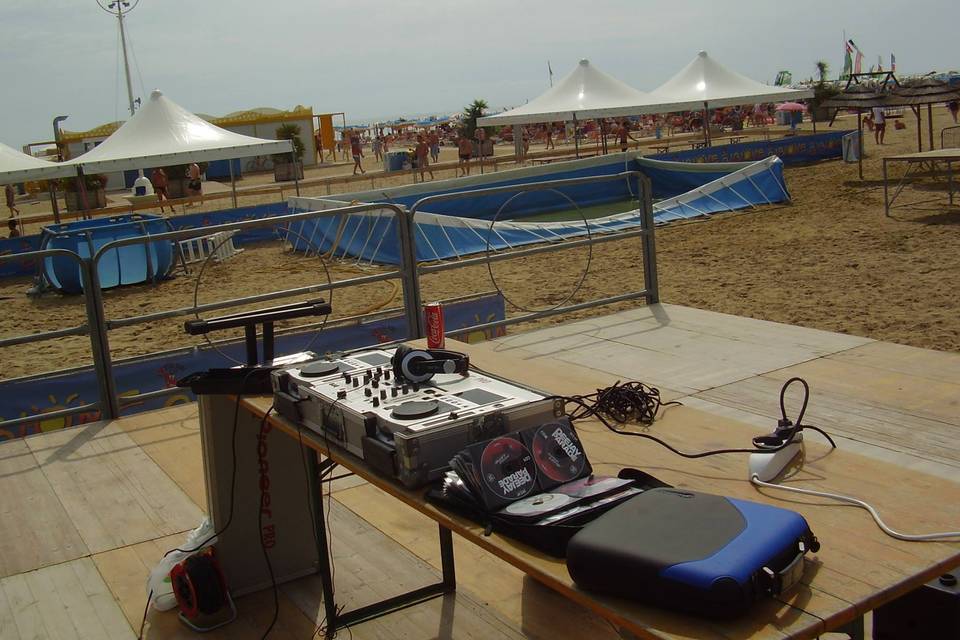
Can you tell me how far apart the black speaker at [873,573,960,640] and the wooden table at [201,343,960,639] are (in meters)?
0.31

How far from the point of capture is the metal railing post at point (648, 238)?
7047 mm

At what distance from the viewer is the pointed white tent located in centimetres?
2350

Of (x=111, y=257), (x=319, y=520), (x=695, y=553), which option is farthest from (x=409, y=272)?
(x=111, y=257)

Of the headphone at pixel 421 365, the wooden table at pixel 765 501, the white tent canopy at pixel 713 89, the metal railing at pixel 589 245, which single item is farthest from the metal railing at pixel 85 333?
the white tent canopy at pixel 713 89

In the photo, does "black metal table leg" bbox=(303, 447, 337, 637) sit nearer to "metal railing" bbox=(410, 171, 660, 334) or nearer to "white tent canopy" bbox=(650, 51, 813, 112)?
"metal railing" bbox=(410, 171, 660, 334)

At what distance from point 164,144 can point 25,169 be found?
2643mm

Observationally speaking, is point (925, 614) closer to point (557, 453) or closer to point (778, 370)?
point (557, 453)

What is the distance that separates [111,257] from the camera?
49.1 ft

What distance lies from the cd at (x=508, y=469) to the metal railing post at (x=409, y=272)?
403 centimetres

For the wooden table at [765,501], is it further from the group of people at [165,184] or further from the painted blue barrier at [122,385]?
the group of people at [165,184]

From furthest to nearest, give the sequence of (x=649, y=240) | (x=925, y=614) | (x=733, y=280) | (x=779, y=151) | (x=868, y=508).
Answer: (x=779, y=151) → (x=733, y=280) → (x=649, y=240) → (x=925, y=614) → (x=868, y=508)

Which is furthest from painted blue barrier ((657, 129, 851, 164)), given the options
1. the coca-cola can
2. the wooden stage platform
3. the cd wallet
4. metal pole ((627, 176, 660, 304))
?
the cd wallet

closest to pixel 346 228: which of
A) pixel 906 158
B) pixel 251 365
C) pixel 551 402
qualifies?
pixel 906 158

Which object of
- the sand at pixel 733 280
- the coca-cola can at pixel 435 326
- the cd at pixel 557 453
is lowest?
the sand at pixel 733 280
